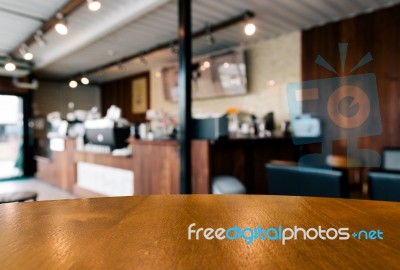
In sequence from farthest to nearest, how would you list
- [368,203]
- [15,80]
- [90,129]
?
[15,80]
[90,129]
[368,203]

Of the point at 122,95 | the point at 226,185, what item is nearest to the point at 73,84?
the point at 122,95

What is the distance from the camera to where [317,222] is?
72 centimetres

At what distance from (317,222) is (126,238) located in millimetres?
486

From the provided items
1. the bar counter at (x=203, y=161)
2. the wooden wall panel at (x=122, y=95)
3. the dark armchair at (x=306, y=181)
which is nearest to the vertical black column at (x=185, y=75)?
the bar counter at (x=203, y=161)

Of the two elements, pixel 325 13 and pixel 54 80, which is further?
pixel 54 80

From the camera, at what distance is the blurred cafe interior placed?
3.13m

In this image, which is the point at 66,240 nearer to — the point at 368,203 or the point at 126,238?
the point at 126,238

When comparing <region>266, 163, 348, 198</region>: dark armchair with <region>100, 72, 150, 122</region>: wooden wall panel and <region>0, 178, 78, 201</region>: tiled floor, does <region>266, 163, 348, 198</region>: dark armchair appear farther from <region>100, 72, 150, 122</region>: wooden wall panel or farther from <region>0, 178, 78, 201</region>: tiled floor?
<region>100, 72, 150, 122</region>: wooden wall panel

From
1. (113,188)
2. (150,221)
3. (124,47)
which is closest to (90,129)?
(113,188)

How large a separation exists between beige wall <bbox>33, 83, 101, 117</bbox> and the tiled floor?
2.70 meters

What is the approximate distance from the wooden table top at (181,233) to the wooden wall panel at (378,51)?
12.8ft

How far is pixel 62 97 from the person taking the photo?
29.6 feet

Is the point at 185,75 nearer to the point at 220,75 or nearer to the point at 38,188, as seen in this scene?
the point at 220,75

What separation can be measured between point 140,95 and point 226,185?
19.7 feet
